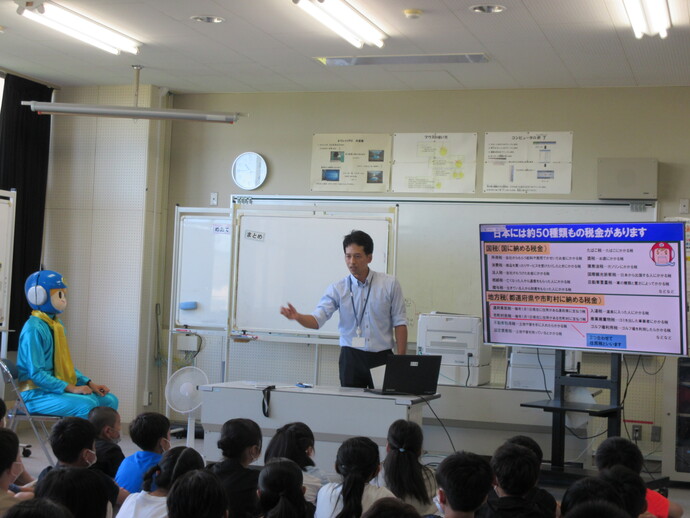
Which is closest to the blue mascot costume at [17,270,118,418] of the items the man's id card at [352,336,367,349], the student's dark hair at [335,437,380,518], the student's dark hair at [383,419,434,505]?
the man's id card at [352,336,367,349]

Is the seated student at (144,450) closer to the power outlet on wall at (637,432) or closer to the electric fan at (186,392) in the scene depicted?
the electric fan at (186,392)

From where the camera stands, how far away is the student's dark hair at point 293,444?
11.7 ft

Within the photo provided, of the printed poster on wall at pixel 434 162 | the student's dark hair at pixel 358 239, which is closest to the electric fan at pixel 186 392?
the student's dark hair at pixel 358 239

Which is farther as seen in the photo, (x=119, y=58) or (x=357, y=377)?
(x=119, y=58)

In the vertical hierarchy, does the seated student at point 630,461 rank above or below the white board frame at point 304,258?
below

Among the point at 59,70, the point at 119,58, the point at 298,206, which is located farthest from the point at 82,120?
the point at 298,206

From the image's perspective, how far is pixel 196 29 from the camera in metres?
6.06

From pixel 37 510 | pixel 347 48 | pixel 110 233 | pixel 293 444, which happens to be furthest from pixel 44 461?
pixel 37 510

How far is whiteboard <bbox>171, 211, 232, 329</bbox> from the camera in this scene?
775 cm

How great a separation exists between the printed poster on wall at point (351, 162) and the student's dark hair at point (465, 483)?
16.8ft

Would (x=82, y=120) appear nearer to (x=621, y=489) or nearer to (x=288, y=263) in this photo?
(x=288, y=263)

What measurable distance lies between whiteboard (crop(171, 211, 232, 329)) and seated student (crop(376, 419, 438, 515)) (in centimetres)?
437

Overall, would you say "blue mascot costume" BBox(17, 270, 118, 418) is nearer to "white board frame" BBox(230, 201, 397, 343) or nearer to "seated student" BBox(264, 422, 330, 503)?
"white board frame" BBox(230, 201, 397, 343)

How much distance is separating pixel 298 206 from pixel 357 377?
2399mm
